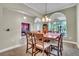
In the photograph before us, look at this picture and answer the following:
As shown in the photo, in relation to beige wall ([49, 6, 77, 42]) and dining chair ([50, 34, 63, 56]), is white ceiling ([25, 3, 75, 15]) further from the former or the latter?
dining chair ([50, 34, 63, 56])

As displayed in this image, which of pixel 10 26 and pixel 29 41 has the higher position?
pixel 10 26

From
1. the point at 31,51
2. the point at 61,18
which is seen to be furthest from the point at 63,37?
the point at 31,51

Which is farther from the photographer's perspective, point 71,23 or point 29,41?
point 29,41

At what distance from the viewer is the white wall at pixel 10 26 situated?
73.4 inches

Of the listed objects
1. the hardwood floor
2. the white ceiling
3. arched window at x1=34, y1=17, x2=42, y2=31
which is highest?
the white ceiling

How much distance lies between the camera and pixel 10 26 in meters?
1.95

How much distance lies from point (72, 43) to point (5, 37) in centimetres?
141

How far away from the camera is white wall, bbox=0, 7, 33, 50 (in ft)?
6.11

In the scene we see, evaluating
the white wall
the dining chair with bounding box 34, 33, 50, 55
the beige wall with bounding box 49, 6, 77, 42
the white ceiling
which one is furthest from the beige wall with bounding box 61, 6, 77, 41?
the white wall

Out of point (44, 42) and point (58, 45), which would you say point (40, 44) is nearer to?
point (44, 42)

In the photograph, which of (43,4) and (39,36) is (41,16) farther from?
(39,36)

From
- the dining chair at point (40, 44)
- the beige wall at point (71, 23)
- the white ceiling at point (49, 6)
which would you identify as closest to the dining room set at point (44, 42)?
the dining chair at point (40, 44)

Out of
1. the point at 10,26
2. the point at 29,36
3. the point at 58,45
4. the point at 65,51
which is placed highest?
the point at 10,26

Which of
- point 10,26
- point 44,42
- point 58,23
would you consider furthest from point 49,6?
point 10,26
